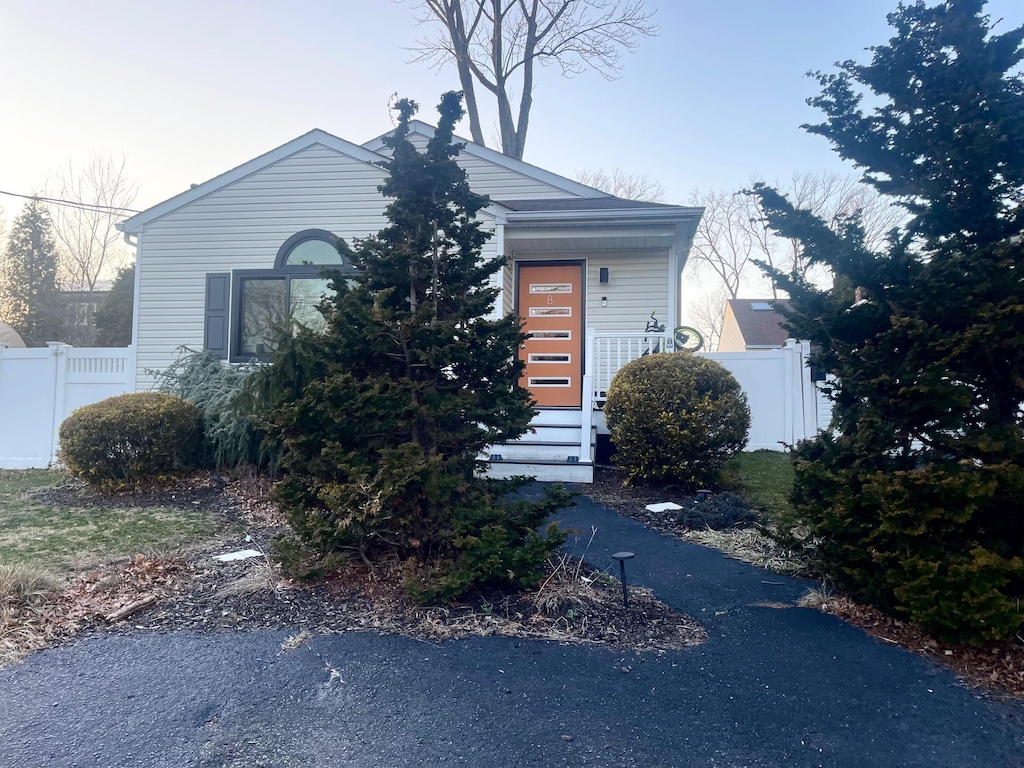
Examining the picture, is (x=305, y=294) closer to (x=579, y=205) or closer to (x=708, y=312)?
(x=579, y=205)

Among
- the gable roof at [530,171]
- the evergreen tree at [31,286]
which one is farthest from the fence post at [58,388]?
the evergreen tree at [31,286]

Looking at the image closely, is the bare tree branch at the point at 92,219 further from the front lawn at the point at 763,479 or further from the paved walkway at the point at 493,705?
the paved walkway at the point at 493,705

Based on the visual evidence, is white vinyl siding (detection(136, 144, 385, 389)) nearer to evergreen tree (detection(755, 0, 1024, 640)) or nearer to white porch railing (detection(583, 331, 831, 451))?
white porch railing (detection(583, 331, 831, 451))

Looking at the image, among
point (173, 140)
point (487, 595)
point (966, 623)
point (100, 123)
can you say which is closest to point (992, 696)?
point (966, 623)

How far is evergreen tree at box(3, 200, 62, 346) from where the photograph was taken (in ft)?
82.8

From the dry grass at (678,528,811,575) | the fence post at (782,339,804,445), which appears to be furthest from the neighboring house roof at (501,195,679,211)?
the dry grass at (678,528,811,575)

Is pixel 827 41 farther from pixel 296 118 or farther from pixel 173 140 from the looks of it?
pixel 173 140

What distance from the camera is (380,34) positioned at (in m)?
13.2

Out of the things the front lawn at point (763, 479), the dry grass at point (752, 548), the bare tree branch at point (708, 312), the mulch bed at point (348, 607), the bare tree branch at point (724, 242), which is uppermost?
the bare tree branch at point (724, 242)

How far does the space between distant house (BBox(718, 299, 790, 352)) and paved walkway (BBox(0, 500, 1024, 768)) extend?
2181cm

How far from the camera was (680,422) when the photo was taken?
641 centimetres

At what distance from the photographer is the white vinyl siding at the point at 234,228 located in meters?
9.30

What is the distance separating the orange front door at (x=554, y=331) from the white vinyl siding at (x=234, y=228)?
2619 millimetres

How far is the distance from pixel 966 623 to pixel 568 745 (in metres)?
1.95
